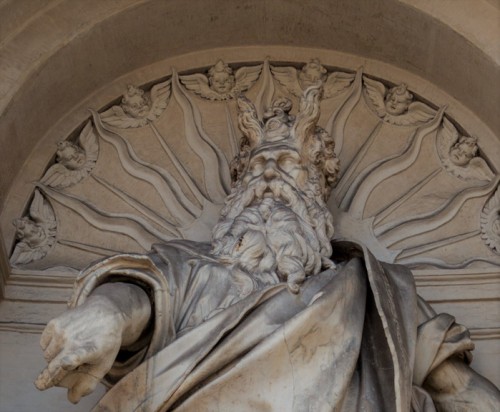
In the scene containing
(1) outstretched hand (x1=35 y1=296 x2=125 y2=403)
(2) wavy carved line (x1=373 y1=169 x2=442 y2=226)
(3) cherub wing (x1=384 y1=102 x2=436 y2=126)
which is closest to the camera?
(1) outstretched hand (x1=35 y1=296 x2=125 y2=403)

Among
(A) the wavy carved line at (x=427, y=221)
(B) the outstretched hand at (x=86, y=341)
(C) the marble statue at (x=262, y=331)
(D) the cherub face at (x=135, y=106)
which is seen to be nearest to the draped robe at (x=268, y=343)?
(C) the marble statue at (x=262, y=331)

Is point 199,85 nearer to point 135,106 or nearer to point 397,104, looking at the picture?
point 135,106

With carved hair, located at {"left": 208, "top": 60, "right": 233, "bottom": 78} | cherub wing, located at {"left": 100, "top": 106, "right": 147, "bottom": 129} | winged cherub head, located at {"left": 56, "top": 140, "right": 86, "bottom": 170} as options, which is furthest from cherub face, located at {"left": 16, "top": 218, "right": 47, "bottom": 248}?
carved hair, located at {"left": 208, "top": 60, "right": 233, "bottom": 78}

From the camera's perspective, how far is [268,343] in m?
3.85

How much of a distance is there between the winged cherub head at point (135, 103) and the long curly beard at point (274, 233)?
922 mm

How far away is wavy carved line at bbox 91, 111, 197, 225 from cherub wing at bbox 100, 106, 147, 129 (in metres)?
0.05

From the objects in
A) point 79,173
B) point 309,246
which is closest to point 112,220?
point 79,173

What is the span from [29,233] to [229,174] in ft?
2.88

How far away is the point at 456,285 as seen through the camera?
4992mm

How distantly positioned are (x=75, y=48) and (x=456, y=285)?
72.6 inches

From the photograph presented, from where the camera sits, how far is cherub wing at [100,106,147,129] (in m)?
5.59

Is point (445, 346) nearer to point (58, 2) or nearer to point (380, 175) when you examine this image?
point (380, 175)

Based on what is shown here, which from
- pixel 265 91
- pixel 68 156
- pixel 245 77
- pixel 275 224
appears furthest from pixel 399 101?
pixel 68 156

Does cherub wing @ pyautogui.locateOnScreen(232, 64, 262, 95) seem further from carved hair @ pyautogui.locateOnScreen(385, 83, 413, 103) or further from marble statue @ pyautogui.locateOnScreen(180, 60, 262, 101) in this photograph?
carved hair @ pyautogui.locateOnScreen(385, 83, 413, 103)
